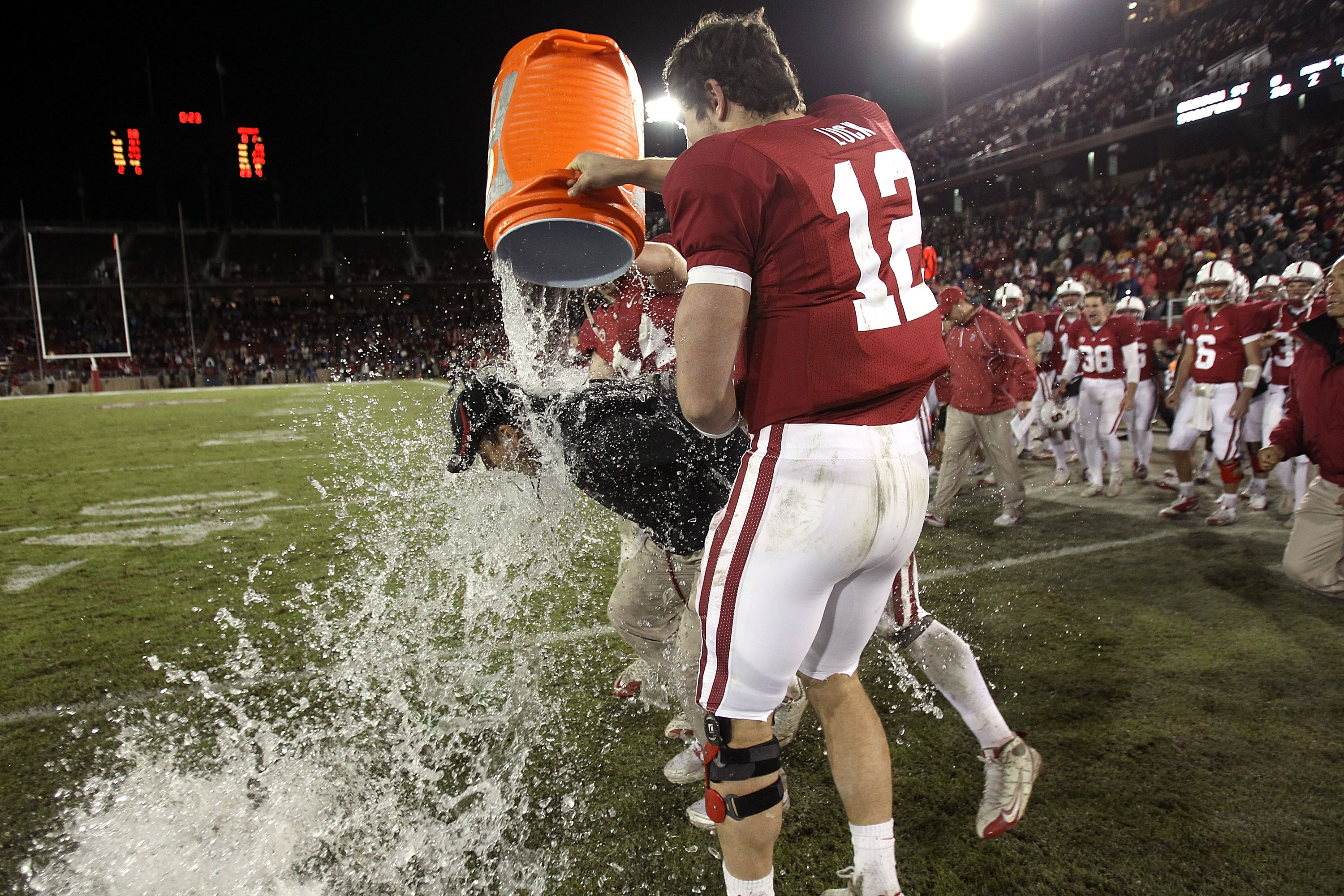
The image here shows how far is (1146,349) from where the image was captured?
7.31 m

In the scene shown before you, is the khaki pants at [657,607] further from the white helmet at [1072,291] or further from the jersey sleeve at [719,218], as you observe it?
the white helmet at [1072,291]

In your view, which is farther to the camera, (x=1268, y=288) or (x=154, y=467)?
(x=154, y=467)

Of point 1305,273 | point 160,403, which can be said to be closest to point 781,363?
point 1305,273

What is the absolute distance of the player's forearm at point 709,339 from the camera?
57.6 inches

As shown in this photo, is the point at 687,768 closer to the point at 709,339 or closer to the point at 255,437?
the point at 709,339

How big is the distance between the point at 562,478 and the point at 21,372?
39.9 metres

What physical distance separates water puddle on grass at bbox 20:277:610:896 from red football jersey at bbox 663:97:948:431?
0.84m

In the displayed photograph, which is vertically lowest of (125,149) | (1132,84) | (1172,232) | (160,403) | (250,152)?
(160,403)

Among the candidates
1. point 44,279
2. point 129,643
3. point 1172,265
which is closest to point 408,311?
point 44,279

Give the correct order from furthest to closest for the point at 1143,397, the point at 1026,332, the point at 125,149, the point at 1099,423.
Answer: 1. the point at 125,149
2. the point at 1026,332
3. the point at 1143,397
4. the point at 1099,423

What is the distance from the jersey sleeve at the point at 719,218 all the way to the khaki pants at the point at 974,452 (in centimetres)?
505

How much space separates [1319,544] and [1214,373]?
3.16 metres

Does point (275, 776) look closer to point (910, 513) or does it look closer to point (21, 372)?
point (910, 513)

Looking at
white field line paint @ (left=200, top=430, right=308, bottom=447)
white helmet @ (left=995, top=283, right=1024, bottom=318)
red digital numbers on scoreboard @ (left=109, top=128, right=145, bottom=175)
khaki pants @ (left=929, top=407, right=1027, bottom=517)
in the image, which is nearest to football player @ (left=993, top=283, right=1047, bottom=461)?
white helmet @ (left=995, top=283, right=1024, bottom=318)
